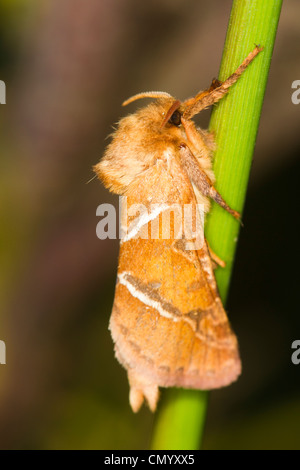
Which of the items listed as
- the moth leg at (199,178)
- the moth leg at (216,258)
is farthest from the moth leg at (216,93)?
the moth leg at (216,258)

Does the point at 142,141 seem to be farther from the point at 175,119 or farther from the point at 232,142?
the point at 232,142

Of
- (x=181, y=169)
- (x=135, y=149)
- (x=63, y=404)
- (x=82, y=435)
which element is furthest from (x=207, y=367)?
(x=63, y=404)

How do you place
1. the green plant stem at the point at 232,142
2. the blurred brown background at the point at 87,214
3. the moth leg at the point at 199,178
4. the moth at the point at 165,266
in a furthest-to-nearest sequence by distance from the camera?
the blurred brown background at the point at 87,214
the moth at the point at 165,266
the moth leg at the point at 199,178
the green plant stem at the point at 232,142

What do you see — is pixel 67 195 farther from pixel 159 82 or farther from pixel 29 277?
pixel 159 82

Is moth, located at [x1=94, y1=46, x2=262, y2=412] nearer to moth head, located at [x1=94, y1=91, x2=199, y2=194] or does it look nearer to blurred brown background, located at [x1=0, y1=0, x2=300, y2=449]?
moth head, located at [x1=94, y1=91, x2=199, y2=194]

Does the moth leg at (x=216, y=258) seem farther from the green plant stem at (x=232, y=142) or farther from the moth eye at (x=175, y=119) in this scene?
the moth eye at (x=175, y=119)

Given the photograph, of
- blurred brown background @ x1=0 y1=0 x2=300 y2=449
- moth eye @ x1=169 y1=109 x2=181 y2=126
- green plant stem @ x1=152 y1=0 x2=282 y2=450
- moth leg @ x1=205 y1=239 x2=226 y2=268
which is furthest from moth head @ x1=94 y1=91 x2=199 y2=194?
blurred brown background @ x1=0 y1=0 x2=300 y2=449
